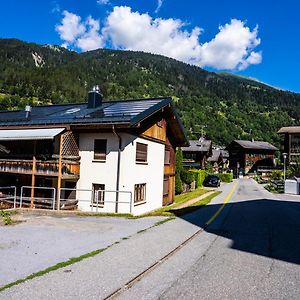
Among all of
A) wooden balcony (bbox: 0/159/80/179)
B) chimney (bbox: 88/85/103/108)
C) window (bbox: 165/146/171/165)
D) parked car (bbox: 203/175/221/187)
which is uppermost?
chimney (bbox: 88/85/103/108)

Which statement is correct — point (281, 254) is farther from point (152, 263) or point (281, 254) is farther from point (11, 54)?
point (11, 54)

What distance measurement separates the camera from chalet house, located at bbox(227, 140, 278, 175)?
306 ft

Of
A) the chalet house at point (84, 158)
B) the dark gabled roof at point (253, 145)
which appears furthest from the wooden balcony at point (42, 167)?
the dark gabled roof at point (253, 145)

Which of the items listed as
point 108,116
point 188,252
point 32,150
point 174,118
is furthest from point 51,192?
point 188,252

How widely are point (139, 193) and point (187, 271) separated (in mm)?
13365

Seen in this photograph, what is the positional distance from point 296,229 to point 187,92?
521 feet

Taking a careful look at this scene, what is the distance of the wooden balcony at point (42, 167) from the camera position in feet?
59.6

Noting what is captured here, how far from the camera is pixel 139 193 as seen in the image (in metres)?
20.5

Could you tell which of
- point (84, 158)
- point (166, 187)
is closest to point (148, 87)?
point (166, 187)

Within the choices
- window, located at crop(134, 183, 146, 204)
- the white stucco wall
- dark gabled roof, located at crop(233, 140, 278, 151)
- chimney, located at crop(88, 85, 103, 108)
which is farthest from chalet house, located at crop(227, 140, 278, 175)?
the white stucco wall

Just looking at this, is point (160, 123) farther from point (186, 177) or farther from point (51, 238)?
point (186, 177)

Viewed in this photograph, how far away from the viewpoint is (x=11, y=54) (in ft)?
480

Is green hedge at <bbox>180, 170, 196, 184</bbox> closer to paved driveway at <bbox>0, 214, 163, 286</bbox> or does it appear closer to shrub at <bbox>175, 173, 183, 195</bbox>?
shrub at <bbox>175, 173, 183, 195</bbox>

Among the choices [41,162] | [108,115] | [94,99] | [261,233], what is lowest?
[261,233]
